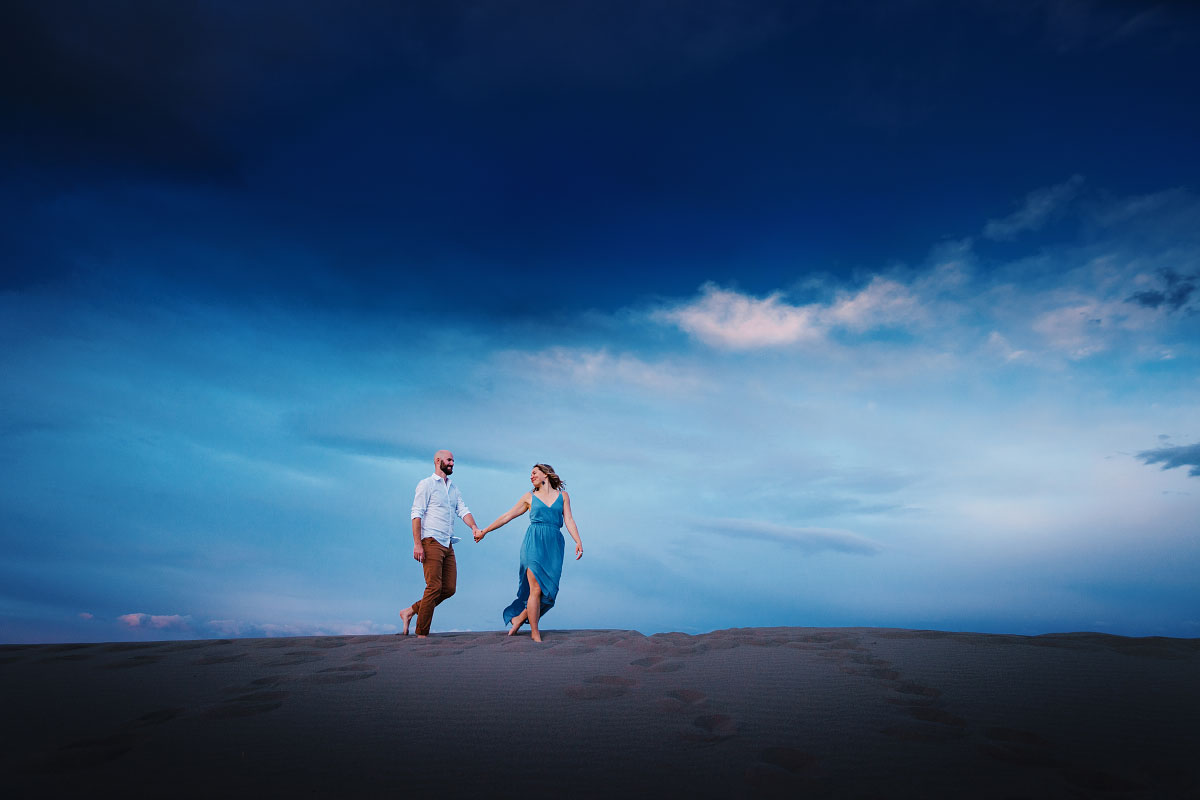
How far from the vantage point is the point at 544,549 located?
777 cm

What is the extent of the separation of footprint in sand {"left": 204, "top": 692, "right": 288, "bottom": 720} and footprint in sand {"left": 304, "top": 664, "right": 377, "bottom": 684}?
0.41m

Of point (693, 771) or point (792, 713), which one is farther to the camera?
point (792, 713)

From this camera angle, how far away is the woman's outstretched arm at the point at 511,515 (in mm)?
8242

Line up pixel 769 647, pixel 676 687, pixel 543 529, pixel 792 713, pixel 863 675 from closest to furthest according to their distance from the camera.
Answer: pixel 792 713 < pixel 676 687 < pixel 863 675 < pixel 769 647 < pixel 543 529

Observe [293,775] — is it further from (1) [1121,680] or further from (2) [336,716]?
(1) [1121,680]

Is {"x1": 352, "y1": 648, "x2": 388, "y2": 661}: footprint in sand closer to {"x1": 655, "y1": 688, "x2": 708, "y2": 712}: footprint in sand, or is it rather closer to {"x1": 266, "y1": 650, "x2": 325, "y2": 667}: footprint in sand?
{"x1": 266, "y1": 650, "x2": 325, "y2": 667}: footprint in sand

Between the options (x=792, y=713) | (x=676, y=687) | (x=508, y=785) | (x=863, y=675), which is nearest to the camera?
(x=508, y=785)

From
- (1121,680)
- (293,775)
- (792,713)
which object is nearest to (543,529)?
(792,713)

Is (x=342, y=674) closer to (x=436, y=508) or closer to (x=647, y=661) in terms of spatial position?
(x=647, y=661)

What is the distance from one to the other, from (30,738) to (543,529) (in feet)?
16.0

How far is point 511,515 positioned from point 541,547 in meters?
0.83

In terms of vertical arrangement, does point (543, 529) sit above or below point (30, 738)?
above

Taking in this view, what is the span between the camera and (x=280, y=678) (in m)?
5.16

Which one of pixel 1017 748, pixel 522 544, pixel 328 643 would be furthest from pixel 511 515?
pixel 1017 748
